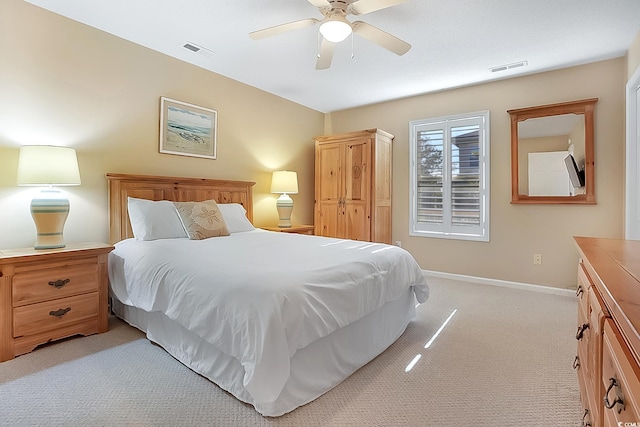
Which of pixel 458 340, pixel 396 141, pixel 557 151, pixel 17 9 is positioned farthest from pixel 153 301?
pixel 557 151

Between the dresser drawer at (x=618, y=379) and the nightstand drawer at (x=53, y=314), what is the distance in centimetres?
307

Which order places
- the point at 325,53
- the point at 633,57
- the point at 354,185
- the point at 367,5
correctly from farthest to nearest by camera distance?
the point at 354,185
the point at 633,57
the point at 325,53
the point at 367,5

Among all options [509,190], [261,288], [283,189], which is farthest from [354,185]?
[261,288]

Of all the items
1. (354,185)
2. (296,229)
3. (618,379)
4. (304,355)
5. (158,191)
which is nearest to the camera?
(618,379)

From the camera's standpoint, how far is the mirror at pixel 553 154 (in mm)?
3514

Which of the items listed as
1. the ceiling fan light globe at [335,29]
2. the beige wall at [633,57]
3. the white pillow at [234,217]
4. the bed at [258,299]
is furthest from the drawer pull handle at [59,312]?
the beige wall at [633,57]

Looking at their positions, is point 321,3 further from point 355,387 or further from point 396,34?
point 355,387

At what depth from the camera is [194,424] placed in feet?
5.05

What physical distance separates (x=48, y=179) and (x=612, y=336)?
325cm

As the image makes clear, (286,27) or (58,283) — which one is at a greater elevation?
(286,27)

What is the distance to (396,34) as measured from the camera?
116 inches

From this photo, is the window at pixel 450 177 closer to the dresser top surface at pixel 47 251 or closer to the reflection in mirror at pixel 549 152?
the reflection in mirror at pixel 549 152

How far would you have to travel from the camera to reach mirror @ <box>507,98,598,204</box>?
11.5 feet

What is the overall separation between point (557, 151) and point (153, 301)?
4.42 metres
